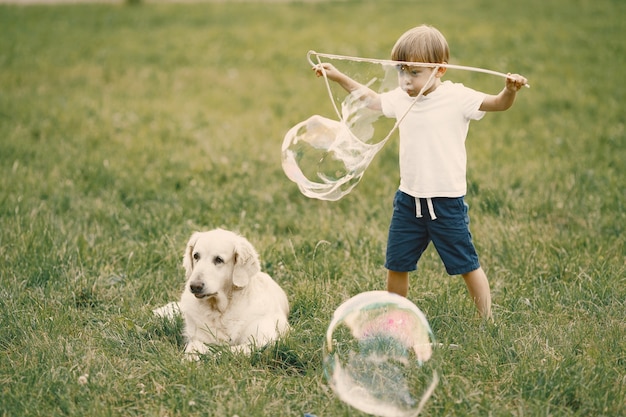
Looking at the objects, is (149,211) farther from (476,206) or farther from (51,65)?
(51,65)

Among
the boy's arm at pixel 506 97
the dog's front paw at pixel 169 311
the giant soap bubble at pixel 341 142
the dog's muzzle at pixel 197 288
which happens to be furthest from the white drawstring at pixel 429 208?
the dog's front paw at pixel 169 311

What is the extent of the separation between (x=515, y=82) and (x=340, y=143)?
3.79 feet

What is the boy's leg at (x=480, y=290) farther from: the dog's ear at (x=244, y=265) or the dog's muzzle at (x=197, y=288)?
the dog's muzzle at (x=197, y=288)

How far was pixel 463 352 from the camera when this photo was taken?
4.02m

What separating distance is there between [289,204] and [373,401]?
326 cm

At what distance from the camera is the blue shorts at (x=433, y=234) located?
4324mm

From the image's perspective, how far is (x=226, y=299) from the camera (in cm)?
452

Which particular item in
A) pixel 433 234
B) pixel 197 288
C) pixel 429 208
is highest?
pixel 429 208

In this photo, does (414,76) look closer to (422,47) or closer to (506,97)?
(422,47)

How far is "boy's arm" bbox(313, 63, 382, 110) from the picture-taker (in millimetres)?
4480

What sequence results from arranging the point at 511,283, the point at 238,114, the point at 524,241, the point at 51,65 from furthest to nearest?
the point at 51,65, the point at 238,114, the point at 524,241, the point at 511,283

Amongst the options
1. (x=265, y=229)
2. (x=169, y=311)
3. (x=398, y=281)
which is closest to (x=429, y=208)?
(x=398, y=281)

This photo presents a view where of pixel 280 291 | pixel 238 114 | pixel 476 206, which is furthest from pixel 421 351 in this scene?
pixel 238 114

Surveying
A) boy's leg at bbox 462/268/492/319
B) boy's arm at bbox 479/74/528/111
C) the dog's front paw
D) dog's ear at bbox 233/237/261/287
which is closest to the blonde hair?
boy's arm at bbox 479/74/528/111
